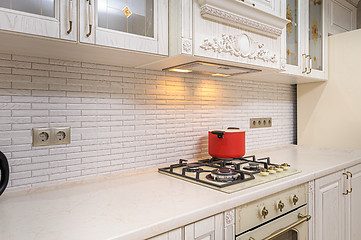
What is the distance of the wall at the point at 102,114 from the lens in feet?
3.87

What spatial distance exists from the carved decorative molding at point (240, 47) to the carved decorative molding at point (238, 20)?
65 millimetres

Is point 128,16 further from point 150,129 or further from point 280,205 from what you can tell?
point 280,205

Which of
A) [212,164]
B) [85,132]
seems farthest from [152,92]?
[212,164]

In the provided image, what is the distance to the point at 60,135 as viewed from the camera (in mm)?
1280

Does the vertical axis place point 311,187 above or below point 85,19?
below

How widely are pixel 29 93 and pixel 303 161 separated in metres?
1.72

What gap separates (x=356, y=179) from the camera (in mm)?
1888

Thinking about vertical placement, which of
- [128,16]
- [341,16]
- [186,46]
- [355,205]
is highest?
[341,16]

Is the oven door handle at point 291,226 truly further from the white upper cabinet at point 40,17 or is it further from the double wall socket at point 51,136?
the white upper cabinet at point 40,17

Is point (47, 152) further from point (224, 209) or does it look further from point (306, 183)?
point (306, 183)

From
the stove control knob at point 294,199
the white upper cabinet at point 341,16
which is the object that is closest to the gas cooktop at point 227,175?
the stove control knob at point 294,199

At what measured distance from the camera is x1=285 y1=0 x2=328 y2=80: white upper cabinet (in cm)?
190

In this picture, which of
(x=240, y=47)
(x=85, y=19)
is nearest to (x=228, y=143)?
(x=240, y=47)

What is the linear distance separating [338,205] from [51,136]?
5.91ft
